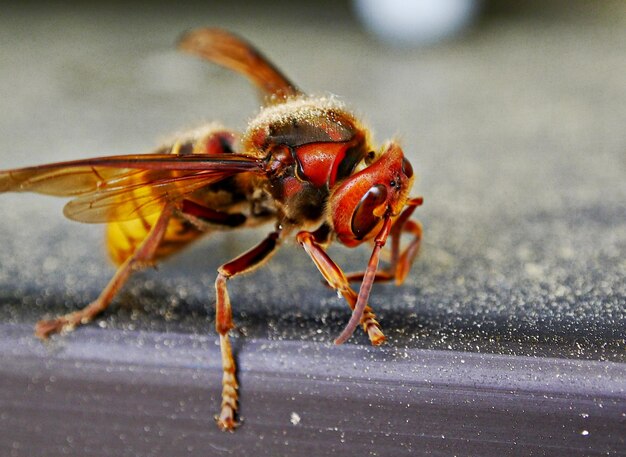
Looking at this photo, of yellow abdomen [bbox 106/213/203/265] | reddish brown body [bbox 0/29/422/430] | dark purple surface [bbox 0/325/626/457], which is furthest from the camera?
yellow abdomen [bbox 106/213/203/265]

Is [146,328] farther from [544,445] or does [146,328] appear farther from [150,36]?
[150,36]

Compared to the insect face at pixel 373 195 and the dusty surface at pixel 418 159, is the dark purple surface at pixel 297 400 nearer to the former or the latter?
the dusty surface at pixel 418 159

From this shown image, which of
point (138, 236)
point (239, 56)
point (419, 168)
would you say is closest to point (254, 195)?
point (138, 236)

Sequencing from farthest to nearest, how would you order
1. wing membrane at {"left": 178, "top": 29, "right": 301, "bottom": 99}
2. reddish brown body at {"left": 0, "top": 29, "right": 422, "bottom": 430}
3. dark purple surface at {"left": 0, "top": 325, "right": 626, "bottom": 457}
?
1. wing membrane at {"left": 178, "top": 29, "right": 301, "bottom": 99}
2. reddish brown body at {"left": 0, "top": 29, "right": 422, "bottom": 430}
3. dark purple surface at {"left": 0, "top": 325, "right": 626, "bottom": 457}

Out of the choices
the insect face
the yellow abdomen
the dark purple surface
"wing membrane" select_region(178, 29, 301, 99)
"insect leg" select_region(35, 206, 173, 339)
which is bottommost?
Result: the dark purple surface

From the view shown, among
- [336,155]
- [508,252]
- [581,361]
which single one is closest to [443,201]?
[508,252]

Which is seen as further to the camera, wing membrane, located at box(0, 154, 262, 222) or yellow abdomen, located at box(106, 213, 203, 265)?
yellow abdomen, located at box(106, 213, 203, 265)

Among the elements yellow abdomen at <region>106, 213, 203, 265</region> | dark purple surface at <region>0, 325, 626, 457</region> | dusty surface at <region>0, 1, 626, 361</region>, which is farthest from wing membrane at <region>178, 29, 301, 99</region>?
dark purple surface at <region>0, 325, 626, 457</region>

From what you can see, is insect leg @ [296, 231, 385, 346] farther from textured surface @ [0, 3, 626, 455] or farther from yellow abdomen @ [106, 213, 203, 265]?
yellow abdomen @ [106, 213, 203, 265]

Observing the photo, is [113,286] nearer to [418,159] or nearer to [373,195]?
[373,195]
